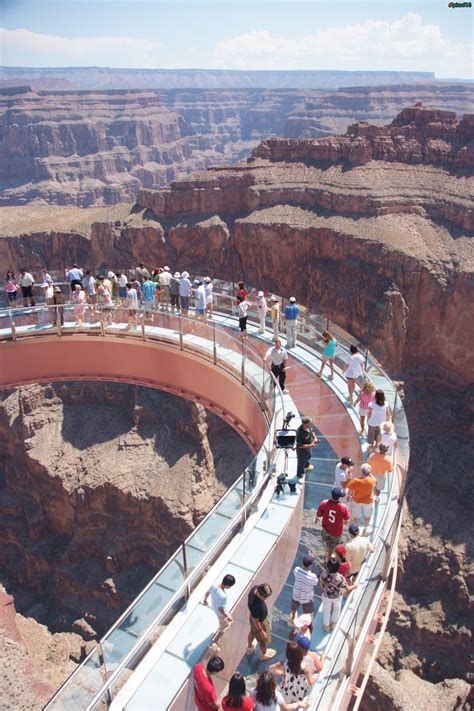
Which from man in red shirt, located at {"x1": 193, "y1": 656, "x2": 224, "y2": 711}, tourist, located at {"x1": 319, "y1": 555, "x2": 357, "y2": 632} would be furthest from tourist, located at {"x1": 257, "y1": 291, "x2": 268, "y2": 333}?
man in red shirt, located at {"x1": 193, "y1": 656, "x2": 224, "y2": 711}

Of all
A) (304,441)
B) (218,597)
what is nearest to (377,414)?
(304,441)

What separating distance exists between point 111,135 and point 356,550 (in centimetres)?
16043

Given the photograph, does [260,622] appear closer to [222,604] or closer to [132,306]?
[222,604]

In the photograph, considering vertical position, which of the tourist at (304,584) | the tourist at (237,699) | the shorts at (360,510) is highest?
the tourist at (237,699)

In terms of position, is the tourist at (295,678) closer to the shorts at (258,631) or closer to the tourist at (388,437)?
the shorts at (258,631)

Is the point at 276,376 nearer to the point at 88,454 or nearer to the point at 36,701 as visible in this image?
the point at 36,701

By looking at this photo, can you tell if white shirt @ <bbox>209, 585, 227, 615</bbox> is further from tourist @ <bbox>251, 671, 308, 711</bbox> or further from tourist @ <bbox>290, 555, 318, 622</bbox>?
tourist @ <bbox>251, 671, 308, 711</bbox>

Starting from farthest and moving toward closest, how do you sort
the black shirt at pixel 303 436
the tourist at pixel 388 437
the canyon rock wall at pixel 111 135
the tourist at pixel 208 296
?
the canyon rock wall at pixel 111 135 < the tourist at pixel 208 296 < the tourist at pixel 388 437 < the black shirt at pixel 303 436

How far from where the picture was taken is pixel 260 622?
9.84 metres

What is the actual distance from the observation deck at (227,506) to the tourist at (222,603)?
0.24m

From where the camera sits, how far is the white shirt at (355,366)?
17.0m

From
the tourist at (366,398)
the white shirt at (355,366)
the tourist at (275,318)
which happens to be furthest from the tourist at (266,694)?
the tourist at (275,318)

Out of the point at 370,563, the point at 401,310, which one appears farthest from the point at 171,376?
the point at 401,310

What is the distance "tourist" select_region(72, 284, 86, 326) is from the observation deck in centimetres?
25
